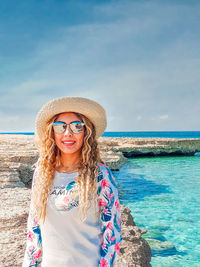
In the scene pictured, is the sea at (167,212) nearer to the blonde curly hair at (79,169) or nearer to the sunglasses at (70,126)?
the blonde curly hair at (79,169)

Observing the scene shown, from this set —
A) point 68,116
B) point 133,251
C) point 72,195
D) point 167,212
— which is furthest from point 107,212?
point 167,212

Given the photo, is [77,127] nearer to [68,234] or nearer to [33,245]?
[68,234]

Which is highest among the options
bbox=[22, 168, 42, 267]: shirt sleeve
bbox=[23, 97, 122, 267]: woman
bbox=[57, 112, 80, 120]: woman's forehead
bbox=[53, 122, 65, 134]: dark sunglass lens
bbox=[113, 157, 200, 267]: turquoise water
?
bbox=[57, 112, 80, 120]: woman's forehead

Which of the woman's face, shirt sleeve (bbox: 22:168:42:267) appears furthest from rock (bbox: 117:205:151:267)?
the woman's face

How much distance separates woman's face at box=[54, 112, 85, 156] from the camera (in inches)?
67.8

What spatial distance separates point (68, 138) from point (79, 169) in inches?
8.3

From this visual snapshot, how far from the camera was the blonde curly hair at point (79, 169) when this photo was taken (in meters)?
1.56

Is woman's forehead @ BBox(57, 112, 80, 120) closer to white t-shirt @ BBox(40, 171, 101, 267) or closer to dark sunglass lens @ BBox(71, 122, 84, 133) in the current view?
dark sunglass lens @ BBox(71, 122, 84, 133)

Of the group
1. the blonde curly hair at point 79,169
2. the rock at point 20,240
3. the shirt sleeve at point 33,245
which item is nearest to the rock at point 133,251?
the rock at point 20,240

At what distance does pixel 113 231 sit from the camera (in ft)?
5.03

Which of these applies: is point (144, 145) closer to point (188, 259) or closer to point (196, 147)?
point (196, 147)

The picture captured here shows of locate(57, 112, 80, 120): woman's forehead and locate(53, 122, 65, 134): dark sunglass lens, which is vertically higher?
locate(57, 112, 80, 120): woman's forehead

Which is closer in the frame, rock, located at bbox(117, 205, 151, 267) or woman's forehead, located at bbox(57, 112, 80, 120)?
woman's forehead, located at bbox(57, 112, 80, 120)

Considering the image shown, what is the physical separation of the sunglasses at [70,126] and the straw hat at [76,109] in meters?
0.07
